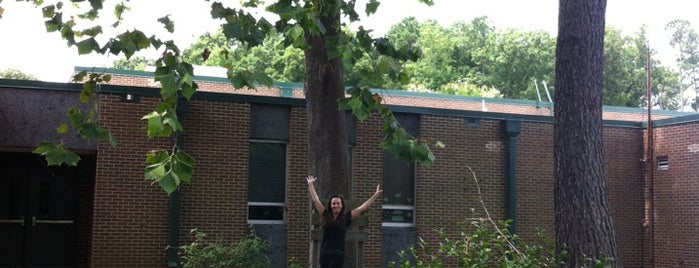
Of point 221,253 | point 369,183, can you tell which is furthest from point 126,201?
point 369,183

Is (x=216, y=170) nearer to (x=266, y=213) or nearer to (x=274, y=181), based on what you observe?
(x=274, y=181)

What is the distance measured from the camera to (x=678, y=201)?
18.4 m

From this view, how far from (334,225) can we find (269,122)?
23.1ft

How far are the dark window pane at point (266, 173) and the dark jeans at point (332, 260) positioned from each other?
657 cm

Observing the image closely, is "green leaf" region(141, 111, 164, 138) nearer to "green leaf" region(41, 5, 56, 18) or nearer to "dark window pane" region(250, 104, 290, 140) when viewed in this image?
"green leaf" region(41, 5, 56, 18)

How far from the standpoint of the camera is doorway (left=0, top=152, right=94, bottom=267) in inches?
655

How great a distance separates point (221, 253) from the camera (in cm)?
1433

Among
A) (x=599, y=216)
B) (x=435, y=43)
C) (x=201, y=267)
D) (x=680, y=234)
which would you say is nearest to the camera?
(x=599, y=216)

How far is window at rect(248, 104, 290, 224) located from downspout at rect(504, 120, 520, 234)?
4.81m

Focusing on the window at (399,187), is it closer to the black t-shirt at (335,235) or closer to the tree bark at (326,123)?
the tree bark at (326,123)

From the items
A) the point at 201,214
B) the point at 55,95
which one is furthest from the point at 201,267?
the point at 55,95

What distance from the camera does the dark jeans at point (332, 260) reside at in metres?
9.43

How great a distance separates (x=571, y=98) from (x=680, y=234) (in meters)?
9.66

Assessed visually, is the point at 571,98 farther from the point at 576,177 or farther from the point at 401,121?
the point at 401,121
